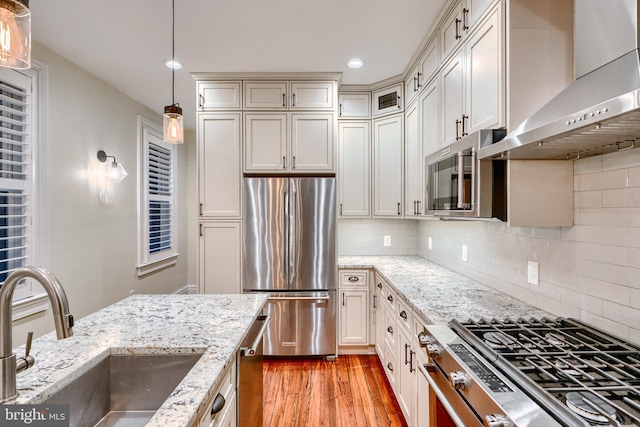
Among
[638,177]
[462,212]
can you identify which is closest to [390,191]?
[462,212]

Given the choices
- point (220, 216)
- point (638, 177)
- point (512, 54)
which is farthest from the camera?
point (220, 216)

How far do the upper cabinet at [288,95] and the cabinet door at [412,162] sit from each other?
0.76 m

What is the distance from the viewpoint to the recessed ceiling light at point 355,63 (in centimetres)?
288

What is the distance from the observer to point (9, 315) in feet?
2.80

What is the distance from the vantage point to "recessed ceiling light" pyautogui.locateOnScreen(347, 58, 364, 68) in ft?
9.45

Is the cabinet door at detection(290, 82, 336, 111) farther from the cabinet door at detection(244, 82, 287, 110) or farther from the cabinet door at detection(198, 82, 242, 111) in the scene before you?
the cabinet door at detection(198, 82, 242, 111)

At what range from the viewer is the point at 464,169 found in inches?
65.2

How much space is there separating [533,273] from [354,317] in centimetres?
185

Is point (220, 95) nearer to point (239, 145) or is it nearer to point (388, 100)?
point (239, 145)

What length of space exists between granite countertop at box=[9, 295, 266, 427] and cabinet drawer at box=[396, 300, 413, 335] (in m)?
0.88

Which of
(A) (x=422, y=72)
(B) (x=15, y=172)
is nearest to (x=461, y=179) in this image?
(A) (x=422, y=72)

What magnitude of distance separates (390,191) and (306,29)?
169 cm

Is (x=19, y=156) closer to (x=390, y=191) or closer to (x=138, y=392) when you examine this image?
(x=138, y=392)

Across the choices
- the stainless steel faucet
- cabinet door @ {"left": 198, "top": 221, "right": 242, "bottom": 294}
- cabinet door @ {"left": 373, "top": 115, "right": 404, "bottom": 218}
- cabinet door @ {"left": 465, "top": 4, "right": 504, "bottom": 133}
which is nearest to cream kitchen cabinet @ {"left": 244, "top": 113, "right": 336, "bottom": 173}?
cabinet door @ {"left": 373, "top": 115, "right": 404, "bottom": 218}
